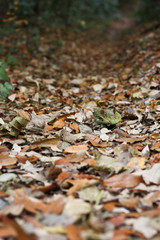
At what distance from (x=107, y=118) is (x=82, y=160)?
82cm

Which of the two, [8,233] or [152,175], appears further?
[152,175]

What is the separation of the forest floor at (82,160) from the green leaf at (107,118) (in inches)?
0.4

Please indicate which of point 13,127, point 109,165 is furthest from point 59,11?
point 109,165

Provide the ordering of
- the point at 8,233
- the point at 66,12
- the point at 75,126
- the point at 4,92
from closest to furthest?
1. the point at 8,233
2. the point at 75,126
3. the point at 4,92
4. the point at 66,12

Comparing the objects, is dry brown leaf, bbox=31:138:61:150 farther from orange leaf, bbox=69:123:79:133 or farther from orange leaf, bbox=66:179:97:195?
orange leaf, bbox=66:179:97:195

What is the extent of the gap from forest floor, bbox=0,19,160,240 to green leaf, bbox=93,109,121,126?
0.01m

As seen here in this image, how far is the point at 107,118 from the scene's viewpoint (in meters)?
2.53

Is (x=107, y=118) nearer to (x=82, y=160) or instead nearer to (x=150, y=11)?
(x=82, y=160)

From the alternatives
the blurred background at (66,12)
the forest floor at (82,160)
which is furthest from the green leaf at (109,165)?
the blurred background at (66,12)

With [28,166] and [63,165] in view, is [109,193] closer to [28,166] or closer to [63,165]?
[63,165]

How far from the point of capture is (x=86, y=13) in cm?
1109

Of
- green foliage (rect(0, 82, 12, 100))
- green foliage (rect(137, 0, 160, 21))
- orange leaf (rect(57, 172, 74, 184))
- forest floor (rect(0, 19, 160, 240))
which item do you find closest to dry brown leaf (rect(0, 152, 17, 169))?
forest floor (rect(0, 19, 160, 240))

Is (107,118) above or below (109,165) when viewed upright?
below

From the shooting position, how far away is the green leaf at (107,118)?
248 cm
